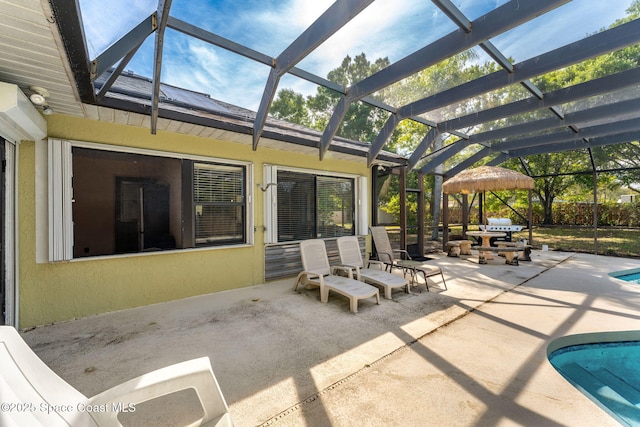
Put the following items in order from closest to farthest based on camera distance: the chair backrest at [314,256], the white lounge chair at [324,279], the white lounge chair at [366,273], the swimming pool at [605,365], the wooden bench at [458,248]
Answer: the swimming pool at [605,365] → the white lounge chair at [324,279] → the white lounge chair at [366,273] → the chair backrest at [314,256] → the wooden bench at [458,248]

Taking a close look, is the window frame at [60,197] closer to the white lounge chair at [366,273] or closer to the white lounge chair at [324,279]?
the white lounge chair at [324,279]

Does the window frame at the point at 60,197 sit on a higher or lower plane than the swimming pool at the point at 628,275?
higher

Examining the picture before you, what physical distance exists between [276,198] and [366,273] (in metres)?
2.45

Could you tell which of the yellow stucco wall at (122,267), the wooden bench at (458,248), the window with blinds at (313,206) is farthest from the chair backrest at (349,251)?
the wooden bench at (458,248)

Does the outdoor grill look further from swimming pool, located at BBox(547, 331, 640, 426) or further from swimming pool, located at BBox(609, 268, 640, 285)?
swimming pool, located at BBox(547, 331, 640, 426)

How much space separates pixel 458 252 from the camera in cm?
895

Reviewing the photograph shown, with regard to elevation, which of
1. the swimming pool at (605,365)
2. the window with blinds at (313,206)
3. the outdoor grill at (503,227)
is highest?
the window with blinds at (313,206)

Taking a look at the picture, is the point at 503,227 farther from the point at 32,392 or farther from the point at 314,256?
the point at 32,392

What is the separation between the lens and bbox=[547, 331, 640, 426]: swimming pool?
8.40 feet

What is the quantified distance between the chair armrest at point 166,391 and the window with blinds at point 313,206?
176 inches

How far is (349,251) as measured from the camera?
589cm

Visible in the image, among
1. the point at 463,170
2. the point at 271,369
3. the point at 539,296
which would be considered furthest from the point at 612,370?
the point at 463,170

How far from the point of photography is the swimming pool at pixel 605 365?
2.56 metres

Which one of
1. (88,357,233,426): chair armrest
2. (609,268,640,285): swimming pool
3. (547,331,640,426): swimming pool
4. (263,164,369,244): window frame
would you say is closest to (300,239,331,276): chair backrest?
(263,164,369,244): window frame
